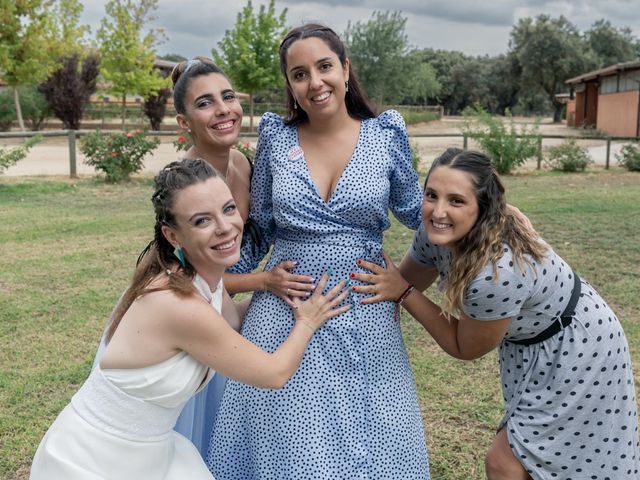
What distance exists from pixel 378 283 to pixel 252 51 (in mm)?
28302

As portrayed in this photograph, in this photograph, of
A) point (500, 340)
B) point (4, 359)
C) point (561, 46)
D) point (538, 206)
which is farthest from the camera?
point (561, 46)

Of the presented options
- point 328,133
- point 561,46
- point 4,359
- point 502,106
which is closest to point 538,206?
point 4,359

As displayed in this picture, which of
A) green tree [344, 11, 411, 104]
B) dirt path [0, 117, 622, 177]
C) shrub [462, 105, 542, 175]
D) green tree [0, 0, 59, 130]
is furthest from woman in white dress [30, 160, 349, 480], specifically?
green tree [344, 11, 411, 104]

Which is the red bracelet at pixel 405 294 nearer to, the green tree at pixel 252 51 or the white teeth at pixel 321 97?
the white teeth at pixel 321 97

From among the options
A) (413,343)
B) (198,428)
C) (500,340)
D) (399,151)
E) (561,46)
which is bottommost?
(413,343)

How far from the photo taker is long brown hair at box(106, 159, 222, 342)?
203cm

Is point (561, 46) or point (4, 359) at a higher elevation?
point (561, 46)

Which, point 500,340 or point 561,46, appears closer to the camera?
point 500,340

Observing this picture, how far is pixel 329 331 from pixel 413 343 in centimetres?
266

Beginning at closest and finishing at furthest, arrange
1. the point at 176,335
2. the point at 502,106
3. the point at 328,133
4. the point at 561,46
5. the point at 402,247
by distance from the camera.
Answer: the point at 176,335 < the point at 328,133 < the point at 402,247 < the point at 561,46 < the point at 502,106

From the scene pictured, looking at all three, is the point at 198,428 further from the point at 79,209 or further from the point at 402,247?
the point at 79,209

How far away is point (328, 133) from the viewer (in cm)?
237

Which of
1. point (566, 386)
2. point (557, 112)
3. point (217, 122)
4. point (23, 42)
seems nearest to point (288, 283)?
point (217, 122)

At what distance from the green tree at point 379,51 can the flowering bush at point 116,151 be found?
2888 cm
